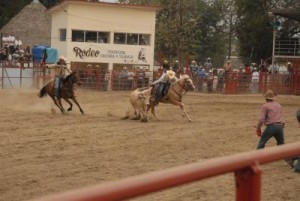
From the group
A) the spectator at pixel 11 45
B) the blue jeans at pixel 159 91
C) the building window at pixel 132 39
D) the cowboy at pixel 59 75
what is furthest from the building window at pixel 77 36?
the blue jeans at pixel 159 91

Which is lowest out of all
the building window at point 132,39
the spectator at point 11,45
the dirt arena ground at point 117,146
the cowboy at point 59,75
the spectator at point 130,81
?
the dirt arena ground at point 117,146

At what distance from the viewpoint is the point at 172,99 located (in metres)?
19.1

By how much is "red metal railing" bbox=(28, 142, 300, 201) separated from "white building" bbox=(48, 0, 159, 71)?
36191 mm

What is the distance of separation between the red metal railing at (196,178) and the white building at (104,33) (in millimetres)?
36191

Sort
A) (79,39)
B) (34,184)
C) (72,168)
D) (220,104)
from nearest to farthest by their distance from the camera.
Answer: (34,184)
(72,168)
(220,104)
(79,39)

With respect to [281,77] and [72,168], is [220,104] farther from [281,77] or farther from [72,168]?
[72,168]

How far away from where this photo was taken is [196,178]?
2488 mm

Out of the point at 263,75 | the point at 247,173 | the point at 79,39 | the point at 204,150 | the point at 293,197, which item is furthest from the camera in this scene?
the point at 79,39

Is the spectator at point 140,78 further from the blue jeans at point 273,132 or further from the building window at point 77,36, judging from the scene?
the blue jeans at point 273,132

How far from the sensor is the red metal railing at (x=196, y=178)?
206 cm

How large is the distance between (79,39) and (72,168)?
101 ft

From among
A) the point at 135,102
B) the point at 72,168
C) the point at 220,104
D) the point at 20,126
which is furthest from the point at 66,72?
the point at 72,168

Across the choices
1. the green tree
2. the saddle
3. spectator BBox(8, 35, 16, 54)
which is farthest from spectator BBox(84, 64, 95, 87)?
the green tree

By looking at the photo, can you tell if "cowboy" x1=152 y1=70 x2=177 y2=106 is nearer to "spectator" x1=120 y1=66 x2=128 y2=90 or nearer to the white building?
"spectator" x1=120 y1=66 x2=128 y2=90
